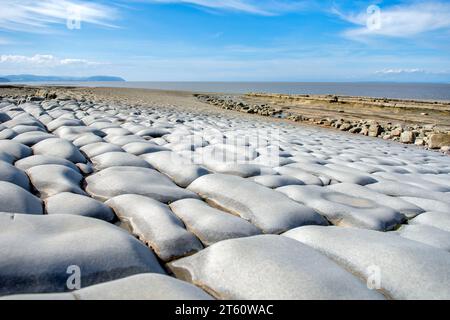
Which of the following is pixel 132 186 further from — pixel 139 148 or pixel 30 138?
pixel 30 138

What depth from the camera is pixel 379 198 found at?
103 inches

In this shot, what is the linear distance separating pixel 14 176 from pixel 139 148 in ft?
4.70

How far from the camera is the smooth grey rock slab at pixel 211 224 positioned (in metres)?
1.81

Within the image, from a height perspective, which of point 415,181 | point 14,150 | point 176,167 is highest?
point 14,150

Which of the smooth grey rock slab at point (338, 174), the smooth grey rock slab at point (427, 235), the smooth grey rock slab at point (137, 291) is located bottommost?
the smooth grey rock slab at point (427, 235)

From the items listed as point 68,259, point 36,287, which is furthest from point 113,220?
point 36,287

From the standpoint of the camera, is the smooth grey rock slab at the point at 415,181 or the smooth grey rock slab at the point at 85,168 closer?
the smooth grey rock slab at the point at 85,168

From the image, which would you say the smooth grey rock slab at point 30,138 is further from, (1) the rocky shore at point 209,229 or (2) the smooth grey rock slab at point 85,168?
(2) the smooth grey rock slab at point 85,168

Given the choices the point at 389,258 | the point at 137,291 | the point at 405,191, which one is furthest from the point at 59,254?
the point at 405,191

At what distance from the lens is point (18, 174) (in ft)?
7.72

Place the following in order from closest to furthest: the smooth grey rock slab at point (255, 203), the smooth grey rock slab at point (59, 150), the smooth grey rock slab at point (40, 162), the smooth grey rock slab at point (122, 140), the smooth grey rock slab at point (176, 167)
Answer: the smooth grey rock slab at point (255, 203), the smooth grey rock slab at point (40, 162), the smooth grey rock slab at point (176, 167), the smooth grey rock slab at point (59, 150), the smooth grey rock slab at point (122, 140)

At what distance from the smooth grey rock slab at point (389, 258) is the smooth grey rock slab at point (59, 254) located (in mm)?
807

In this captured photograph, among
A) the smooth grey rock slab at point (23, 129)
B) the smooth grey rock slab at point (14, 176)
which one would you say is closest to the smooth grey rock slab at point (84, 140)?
the smooth grey rock slab at point (23, 129)
